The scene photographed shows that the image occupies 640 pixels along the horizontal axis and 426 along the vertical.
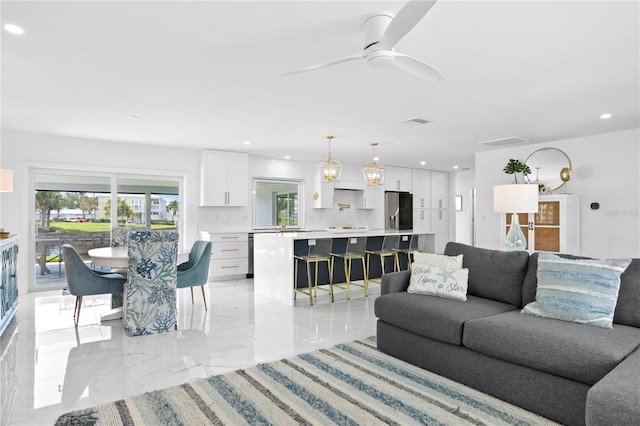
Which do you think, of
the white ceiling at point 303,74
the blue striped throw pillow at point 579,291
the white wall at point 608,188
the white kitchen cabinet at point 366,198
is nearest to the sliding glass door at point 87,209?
the white ceiling at point 303,74

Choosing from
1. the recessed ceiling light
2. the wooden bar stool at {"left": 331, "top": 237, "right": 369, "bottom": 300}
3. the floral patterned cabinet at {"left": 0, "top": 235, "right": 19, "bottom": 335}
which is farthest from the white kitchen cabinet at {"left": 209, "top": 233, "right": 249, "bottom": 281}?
the recessed ceiling light

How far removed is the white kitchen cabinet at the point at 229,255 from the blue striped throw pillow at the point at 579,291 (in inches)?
205

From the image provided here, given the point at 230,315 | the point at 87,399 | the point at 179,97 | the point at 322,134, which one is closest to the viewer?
the point at 87,399

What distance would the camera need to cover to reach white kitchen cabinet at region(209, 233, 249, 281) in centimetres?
671

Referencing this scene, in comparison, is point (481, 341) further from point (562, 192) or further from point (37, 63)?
point (562, 192)

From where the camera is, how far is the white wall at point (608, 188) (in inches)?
214

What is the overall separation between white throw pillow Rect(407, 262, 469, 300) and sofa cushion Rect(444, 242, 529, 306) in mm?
114

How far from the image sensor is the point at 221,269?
22.2 ft

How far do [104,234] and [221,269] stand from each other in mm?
2019

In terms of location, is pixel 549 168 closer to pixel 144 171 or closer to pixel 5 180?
pixel 144 171

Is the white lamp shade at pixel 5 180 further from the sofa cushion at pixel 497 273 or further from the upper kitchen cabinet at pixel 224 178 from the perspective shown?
the sofa cushion at pixel 497 273

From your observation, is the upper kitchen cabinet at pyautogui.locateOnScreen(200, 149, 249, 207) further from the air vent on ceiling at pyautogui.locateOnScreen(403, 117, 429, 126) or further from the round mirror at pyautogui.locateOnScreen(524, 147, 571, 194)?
the round mirror at pyautogui.locateOnScreen(524, 147, 571, 194)

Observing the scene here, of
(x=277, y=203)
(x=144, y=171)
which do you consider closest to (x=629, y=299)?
(x=277, y=203)

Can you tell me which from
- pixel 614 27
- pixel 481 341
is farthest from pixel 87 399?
pixel 614 27
